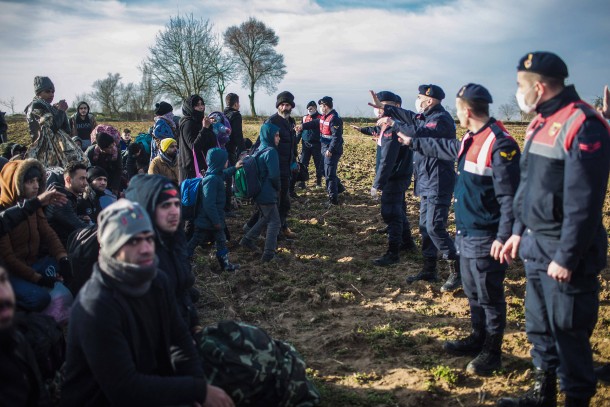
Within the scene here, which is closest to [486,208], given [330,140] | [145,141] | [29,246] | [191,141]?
[29,246]

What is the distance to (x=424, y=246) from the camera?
6.32 meters

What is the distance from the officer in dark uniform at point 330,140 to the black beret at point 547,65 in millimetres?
7120

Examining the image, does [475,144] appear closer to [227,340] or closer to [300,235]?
[227,340]

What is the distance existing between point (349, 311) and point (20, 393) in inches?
144

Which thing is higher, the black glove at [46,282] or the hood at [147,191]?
the hood at [147,191]

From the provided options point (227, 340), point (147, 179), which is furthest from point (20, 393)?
point (147, 179)

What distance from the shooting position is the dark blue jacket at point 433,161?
5535 millimetres

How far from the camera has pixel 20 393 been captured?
249cm

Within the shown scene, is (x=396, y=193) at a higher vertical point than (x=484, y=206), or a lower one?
lower

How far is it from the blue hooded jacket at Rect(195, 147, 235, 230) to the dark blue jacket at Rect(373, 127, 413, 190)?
2096 mm

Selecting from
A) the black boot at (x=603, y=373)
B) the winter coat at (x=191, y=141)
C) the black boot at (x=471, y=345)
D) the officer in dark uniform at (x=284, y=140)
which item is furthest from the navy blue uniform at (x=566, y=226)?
the winter coat at (x=191, y=141)

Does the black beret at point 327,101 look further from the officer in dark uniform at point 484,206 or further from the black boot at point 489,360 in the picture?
the black boot at point 489,360

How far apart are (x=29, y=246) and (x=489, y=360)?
422 cm

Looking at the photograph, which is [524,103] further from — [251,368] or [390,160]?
[390,160]
